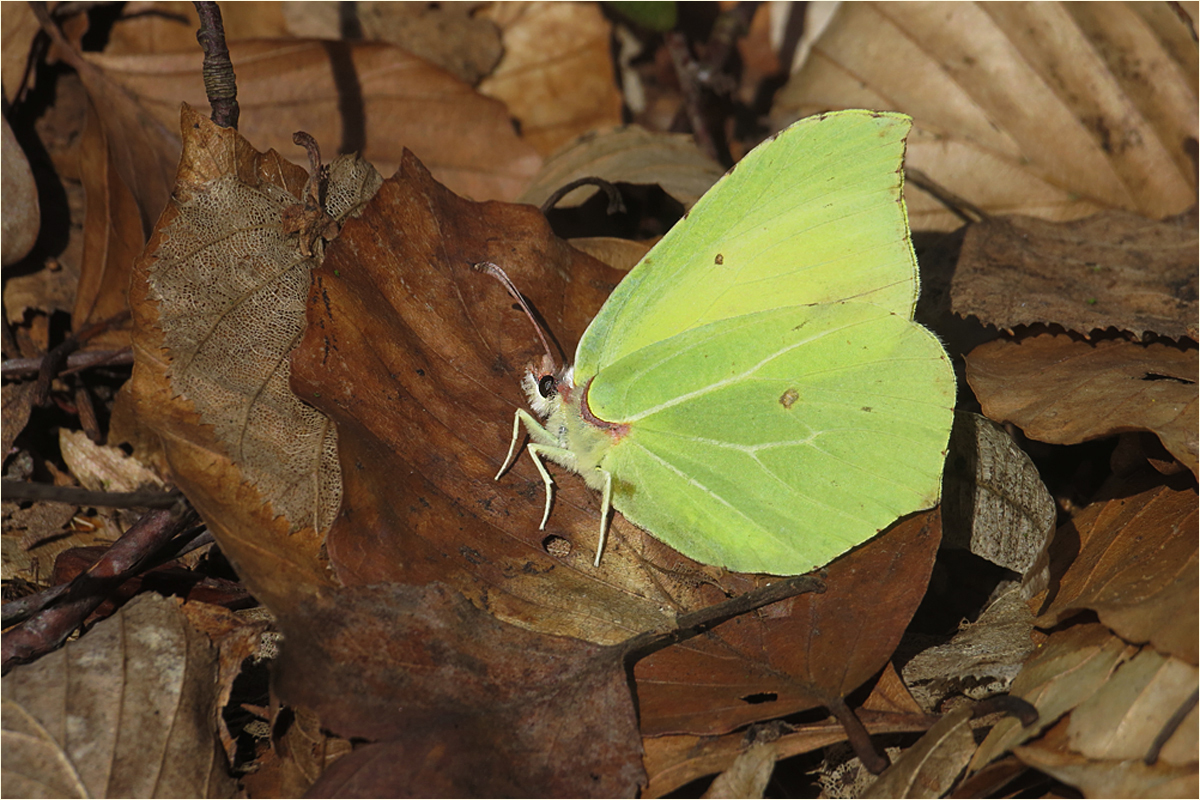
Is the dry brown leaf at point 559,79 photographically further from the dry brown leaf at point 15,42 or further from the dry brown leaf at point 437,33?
the dry brown leaf at point 15,42

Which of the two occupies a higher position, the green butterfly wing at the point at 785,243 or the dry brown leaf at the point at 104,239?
the green butterfly wing at the point at 785,243

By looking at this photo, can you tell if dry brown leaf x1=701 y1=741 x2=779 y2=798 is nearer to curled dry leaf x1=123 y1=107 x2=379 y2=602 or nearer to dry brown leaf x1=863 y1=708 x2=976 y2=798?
dry brown leaf x1=863 y1=708 x2=976 y2=798

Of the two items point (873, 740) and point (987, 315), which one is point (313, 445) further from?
point (987, 315)

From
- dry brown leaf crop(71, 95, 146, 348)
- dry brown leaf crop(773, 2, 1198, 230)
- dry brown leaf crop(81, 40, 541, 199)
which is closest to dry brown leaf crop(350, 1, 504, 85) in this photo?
dry brown leaf crop(81, 40, 541, 199)

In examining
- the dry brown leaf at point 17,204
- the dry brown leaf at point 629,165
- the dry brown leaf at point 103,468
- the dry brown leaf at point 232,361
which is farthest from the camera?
the dry brown leaf at point 629,165

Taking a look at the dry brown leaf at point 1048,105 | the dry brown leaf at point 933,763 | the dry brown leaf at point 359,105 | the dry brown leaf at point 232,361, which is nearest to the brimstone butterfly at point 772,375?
the dry brown leaf at point 933,763

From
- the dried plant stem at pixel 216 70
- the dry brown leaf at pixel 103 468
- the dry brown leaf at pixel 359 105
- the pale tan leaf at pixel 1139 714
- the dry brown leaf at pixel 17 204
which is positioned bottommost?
the dry brown leaf at pixel 103 468

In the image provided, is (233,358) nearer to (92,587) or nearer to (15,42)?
(92,587)

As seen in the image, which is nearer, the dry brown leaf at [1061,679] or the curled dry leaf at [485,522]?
the dry brown leaf at [1061,679]
